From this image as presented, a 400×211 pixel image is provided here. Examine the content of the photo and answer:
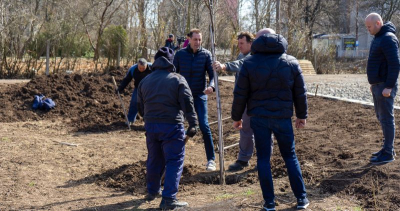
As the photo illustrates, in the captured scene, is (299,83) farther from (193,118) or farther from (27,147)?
(27,147)

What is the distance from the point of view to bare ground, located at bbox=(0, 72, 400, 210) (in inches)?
213

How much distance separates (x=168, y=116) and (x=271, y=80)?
4.01ft

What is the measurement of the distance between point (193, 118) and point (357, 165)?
227 centimetres

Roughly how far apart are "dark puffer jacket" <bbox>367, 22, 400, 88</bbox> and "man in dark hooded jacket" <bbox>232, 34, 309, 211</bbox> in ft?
5.18

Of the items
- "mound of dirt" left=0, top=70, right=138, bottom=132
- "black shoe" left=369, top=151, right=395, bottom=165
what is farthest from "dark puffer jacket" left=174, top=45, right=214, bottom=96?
"mound of dirt" left=0, top=70, right=138, bottom=132

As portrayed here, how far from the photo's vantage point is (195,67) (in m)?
6.83

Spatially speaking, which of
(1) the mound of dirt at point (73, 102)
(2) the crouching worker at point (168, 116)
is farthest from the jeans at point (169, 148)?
(1) the mound of dirt at point (73, 102)

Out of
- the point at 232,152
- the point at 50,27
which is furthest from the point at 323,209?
the point at 50,27

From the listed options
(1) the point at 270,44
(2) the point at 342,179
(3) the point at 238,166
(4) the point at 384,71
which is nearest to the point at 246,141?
(3) the point at 238,166

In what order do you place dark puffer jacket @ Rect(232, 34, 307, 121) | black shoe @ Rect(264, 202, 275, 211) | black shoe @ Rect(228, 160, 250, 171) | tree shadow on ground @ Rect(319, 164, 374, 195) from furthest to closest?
black shoe @ Rect(228, 160, 250, 171) → tree shadow on ground @ Rect(319, 164, 374, 195) → black shoe @ Rect(264, 202, 275, 211) → dark puffer jacket @ Rect(232, 34, 307, 121)

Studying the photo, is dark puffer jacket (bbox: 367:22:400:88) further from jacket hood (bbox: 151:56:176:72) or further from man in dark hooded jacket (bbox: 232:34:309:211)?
jacket hood (bbox: 151:56:176:72)

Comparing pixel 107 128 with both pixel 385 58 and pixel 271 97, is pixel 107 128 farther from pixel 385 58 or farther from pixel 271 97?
pixel 271 97

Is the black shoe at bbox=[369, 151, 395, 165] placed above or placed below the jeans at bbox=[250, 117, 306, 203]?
below

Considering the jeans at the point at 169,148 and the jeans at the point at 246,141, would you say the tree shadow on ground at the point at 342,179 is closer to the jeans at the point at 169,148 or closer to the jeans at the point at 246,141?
the jeans at the point at 246,141
